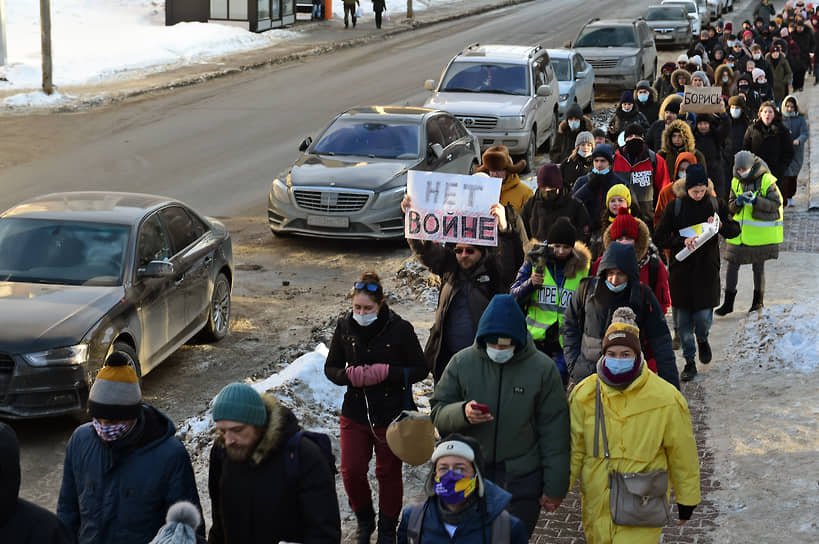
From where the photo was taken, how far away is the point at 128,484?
5246 millimetres

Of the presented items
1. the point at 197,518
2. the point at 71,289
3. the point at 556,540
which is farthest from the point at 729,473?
the point at 71,289

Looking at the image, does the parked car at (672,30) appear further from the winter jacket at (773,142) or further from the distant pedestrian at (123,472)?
the distant pedestrian at (123,472)

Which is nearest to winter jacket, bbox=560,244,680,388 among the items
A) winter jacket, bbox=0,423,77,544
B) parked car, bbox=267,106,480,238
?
winter jacket, bbox=0,423,77,544

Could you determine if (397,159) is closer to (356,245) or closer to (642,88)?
(356,245)

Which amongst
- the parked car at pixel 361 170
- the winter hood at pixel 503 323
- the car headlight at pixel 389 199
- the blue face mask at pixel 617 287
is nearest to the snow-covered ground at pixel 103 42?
the parked car at pixel 361 170

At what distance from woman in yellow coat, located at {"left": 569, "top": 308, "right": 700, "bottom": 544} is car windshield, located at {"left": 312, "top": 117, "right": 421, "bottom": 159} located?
35.7 feet

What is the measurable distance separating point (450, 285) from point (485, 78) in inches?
571

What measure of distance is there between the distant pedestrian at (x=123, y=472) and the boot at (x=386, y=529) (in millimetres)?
2068

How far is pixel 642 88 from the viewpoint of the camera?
18.1 meters

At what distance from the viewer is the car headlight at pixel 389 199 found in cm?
1554

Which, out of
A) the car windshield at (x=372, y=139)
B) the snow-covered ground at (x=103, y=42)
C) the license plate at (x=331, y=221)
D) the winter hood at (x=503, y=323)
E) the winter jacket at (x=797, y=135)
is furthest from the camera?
the snow-covered ground at (x=103, y=42)

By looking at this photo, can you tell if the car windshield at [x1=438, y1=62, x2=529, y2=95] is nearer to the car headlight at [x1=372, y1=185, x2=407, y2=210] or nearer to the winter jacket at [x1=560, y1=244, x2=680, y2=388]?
the car headlight at [x1=372, y1=185, x2=407, y2=210]

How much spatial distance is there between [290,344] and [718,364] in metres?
4.07

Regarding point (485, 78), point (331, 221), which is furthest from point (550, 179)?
point (485, 78)
